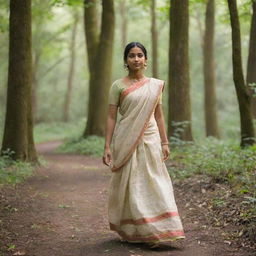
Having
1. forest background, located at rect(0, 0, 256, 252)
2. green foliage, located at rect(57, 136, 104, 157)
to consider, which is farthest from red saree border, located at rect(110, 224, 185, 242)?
green foliage, located at rect(57, 136, 104, 157)

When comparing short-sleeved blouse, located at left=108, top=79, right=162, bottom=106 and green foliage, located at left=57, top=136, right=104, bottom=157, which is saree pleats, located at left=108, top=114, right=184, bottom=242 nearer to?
short-sleeved blouse, located at left=108, top=79, right=162, bottom=106

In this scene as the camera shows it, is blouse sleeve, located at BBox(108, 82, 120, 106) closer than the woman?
No

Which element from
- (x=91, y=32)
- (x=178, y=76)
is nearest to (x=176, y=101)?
(x=178, y=76)

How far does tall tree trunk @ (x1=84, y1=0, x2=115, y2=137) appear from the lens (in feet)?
58.4

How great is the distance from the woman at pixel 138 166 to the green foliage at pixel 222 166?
6.61 feet

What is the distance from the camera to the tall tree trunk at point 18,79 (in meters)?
10.6

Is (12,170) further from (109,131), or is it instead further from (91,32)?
(91,32)

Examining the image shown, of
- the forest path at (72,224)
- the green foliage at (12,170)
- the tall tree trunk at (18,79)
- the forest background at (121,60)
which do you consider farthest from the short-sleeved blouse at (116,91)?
the forest background at (121,60)

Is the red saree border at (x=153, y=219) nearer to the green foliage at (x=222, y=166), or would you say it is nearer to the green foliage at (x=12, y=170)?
the green foliage at (x=222, y=166)

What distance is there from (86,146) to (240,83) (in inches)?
339

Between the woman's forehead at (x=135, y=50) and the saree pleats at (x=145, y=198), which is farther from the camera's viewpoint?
the woman's forehead at (x=135, y=50)

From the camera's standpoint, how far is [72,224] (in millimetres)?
6641

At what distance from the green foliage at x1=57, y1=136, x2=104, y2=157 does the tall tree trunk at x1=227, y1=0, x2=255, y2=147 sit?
22.1ft

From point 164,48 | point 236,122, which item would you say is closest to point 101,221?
point 236,122
